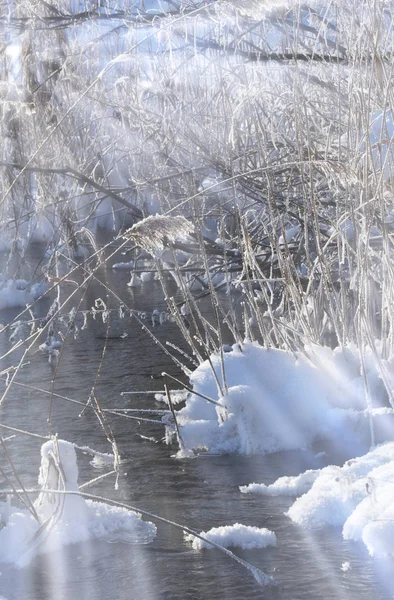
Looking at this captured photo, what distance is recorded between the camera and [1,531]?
303 cm

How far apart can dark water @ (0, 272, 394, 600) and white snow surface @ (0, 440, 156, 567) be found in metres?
0.04

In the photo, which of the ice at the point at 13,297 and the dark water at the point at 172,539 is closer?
the dark water at the point at 172,539

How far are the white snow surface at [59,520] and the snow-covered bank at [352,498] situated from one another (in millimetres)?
580

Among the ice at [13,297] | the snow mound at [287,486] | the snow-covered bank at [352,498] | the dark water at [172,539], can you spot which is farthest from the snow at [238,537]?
the ice at [13,297]

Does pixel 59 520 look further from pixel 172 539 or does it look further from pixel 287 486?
pixel 287 486

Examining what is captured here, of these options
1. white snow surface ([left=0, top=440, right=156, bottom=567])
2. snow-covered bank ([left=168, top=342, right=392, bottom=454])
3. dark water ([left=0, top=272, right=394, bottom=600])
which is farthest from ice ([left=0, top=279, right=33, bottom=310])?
white snow surface ([left=0, top=440, right=156, bottom=567])

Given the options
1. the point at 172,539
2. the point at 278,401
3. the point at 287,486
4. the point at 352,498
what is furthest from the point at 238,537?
the point at 278,401

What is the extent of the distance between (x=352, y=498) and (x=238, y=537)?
1.49ft

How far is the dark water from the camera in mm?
2846

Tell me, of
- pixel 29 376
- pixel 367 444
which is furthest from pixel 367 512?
pixel 29 376

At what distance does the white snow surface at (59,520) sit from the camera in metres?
3.03

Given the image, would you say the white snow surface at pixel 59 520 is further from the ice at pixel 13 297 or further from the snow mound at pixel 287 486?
the ice at pixel 13 297

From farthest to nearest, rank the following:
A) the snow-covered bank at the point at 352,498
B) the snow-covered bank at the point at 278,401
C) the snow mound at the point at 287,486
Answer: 1. the snow-covered bank at the point at 278,401
2. the snow mound at the point at 287,486
3. the snow-covered bank at the point at 352,498

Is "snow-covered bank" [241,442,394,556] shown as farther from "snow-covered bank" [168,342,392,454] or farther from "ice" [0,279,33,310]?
"ice" [0,279,33,310]
